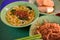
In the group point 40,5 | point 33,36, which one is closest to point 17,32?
point 33,36

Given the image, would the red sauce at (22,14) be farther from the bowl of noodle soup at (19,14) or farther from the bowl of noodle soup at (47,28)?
the bowl of noodle soup at (47,28)

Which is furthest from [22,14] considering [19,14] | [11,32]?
[11,32]

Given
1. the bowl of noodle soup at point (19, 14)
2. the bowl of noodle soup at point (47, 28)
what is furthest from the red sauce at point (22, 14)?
the bowl of noodle soup at point (47, 28)

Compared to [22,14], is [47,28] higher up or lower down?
lower down

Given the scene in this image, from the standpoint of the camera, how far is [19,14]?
996 millimetres

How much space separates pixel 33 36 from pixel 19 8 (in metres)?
0.31

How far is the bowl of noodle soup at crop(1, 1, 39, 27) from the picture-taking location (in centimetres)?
94

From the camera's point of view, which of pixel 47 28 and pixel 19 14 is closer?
pixel 47 28

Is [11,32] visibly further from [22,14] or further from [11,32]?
[22,14]

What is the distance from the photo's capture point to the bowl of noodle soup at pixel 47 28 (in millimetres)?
839

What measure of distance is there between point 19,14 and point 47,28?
22 centimetres

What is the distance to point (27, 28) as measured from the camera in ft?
3.08

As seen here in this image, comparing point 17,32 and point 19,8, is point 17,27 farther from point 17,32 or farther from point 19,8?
point 19,8

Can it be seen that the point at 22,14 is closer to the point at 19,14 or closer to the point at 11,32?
the point at 19,14
